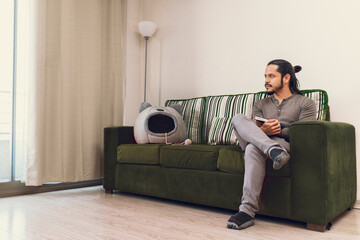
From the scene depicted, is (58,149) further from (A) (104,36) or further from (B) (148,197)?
(A) (104,36)

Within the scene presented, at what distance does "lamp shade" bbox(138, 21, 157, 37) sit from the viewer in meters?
3.66

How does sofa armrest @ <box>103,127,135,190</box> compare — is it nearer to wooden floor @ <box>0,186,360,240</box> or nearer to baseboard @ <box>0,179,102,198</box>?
wooden floor @ <box>0,186,360,240</box>

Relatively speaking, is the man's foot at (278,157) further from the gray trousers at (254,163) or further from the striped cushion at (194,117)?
the striped cushion at (194,117)

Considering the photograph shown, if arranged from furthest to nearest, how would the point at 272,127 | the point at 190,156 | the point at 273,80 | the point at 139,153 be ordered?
the point at 139,153 < the point at 190,156 < the point at 273,80 < the point at 272,127

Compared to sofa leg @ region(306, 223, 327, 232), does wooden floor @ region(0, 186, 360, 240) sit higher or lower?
lower

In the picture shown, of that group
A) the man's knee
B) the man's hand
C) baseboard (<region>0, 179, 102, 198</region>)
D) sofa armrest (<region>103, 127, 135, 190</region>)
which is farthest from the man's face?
baseboard (<region>0, 179, 102, 198</region>)

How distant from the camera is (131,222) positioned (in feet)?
6.53

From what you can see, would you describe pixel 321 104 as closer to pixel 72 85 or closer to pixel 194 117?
pixel 194 117

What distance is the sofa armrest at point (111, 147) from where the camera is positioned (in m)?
2.96

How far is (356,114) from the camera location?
2.52 m

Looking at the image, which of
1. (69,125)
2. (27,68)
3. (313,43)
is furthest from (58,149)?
(313,43)

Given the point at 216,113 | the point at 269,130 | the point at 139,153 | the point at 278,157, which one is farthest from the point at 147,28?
the point at 278,157

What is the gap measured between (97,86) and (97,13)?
754 millimetres

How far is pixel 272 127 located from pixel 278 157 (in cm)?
32
